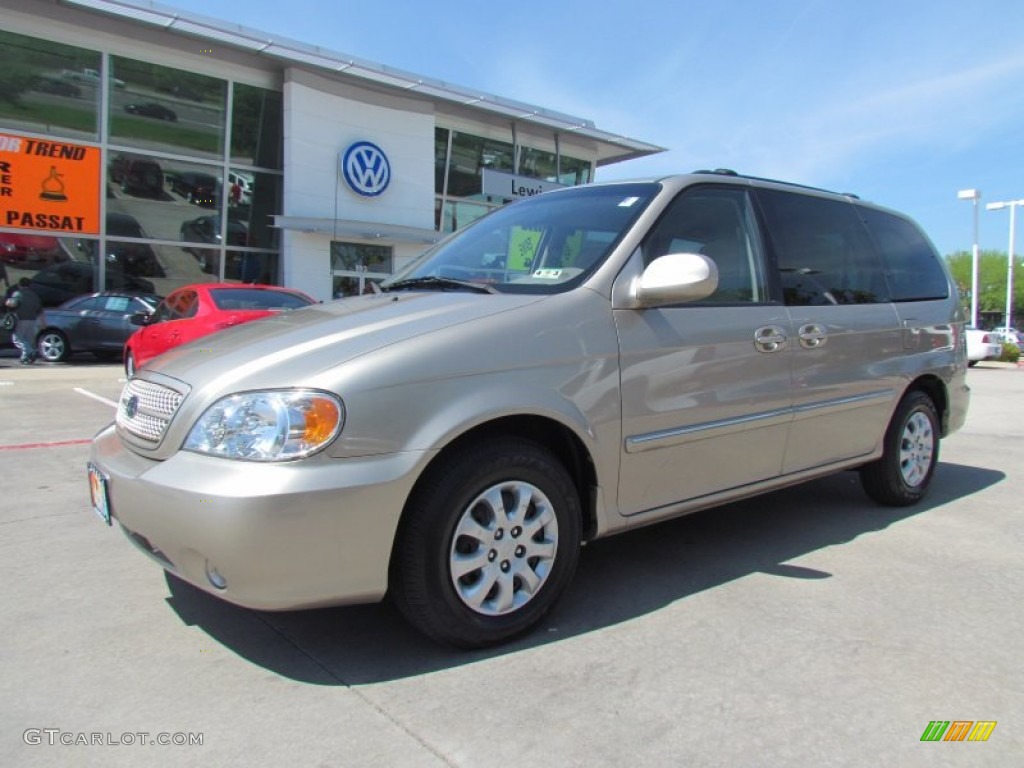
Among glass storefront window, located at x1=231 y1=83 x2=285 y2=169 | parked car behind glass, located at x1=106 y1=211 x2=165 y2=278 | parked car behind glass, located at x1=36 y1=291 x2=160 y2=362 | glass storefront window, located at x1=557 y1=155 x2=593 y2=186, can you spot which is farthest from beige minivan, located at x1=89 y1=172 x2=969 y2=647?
glass storefront window, located at x1=557 y1=155 x2=593 y2=186

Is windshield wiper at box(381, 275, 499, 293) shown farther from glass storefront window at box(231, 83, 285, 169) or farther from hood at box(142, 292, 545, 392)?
glass storefront window at box(231, 83, 285, 169)

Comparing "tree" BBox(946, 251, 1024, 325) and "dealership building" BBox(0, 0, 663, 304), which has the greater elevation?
"tree" BBox(946, 251, 1024, 325)

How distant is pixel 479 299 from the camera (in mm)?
3025

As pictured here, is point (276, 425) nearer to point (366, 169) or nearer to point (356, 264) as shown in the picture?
point (356, 264)

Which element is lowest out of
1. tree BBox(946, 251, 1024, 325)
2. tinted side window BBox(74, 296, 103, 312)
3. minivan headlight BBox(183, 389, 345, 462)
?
minivan headlight BBox(183, 389, 345, 462)

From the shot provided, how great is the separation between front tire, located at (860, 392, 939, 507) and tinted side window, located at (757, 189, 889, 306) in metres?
0.74

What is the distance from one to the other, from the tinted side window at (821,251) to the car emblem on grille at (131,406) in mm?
3002

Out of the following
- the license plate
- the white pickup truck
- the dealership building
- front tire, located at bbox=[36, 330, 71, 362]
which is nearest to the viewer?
the license plate

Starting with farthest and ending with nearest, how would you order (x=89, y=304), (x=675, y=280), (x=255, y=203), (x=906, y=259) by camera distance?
(x=255, y=203) < (x=89, y=304) < (x=906, y=259) < (x=675, y=280)

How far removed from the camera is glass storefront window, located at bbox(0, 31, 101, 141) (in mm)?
15227

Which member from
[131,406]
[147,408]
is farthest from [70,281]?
[147,408]

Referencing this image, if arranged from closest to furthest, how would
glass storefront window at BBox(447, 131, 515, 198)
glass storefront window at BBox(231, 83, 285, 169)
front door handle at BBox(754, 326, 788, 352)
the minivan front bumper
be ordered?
1. the minivan front bumper
2. front door handle at BBox(754, 326, 788, 352)
3. glass storefront window at BBox(231, 83, 285, 169)
4. glass storefront window at BBox(447, 131, 515, 198)

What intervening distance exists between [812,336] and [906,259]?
4.81 ft

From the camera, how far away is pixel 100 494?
9.71 ft
